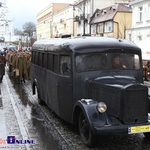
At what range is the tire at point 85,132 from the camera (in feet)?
19.8

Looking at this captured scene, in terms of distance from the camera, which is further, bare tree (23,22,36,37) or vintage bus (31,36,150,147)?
bare tree (23,22,36,37)

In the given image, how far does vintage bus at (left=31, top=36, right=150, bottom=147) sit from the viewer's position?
571cm

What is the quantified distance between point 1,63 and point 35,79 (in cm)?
604

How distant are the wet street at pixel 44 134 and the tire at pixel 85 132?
14 centimetres

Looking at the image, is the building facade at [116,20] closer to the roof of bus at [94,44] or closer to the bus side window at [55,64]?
the bus side window at [55,64]

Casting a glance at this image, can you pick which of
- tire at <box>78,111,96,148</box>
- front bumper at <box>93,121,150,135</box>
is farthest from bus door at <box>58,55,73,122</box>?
front bumper at <box>93,121,150,135</box>

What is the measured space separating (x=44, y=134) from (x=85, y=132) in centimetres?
128

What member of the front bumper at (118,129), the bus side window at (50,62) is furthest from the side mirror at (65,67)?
the front bumper at (118,129)

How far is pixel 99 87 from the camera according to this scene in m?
6.30

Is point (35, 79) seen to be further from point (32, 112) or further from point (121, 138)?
point (121, 138)

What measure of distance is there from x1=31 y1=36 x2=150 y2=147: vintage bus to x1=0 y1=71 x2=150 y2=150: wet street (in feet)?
1.24

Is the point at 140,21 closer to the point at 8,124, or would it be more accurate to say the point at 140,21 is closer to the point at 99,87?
the point at 8,124

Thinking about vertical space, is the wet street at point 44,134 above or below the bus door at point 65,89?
below

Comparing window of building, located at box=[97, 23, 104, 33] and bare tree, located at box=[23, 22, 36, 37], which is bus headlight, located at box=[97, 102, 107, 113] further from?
bare tree, located at box=[23, 22, 36, 37]
